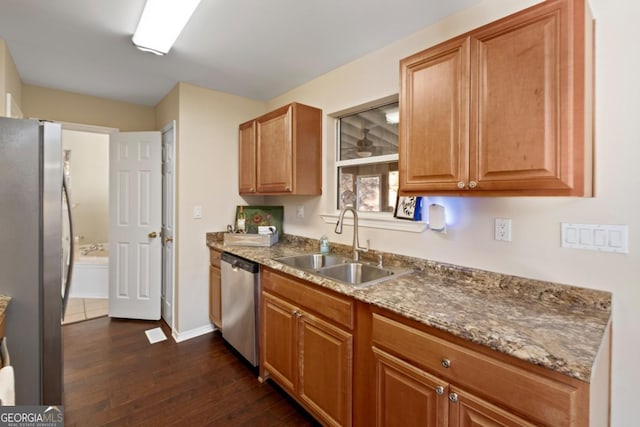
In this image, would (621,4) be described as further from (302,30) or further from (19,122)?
(19,122)

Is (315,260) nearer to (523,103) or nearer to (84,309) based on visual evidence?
(523,103)

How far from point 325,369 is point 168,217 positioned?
2.30 metres

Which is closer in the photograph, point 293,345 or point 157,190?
point 293,345

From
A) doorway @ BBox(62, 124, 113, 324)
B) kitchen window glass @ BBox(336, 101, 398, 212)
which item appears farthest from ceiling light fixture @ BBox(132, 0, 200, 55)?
doorway @ BBox(62, 124, 113, 324)

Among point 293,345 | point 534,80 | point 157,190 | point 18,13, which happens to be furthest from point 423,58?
point 157,190

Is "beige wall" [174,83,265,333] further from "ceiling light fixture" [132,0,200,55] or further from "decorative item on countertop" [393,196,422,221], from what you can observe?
"decorative item on countertop" [393,196,422,221]

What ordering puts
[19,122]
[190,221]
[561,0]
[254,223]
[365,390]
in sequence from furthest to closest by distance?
[254,223] < [190,221] < [365,390] < [19,122] < [561,0]

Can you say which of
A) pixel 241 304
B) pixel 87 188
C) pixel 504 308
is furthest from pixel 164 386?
pixel 87 188

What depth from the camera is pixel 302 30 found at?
189 cm

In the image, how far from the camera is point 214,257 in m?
2.86

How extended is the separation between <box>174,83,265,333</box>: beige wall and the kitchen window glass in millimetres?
1219

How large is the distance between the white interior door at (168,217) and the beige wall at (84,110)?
0.62 meters

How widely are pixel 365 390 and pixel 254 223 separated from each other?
198cm

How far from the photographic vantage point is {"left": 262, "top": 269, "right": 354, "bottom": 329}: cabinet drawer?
149 centimetres
